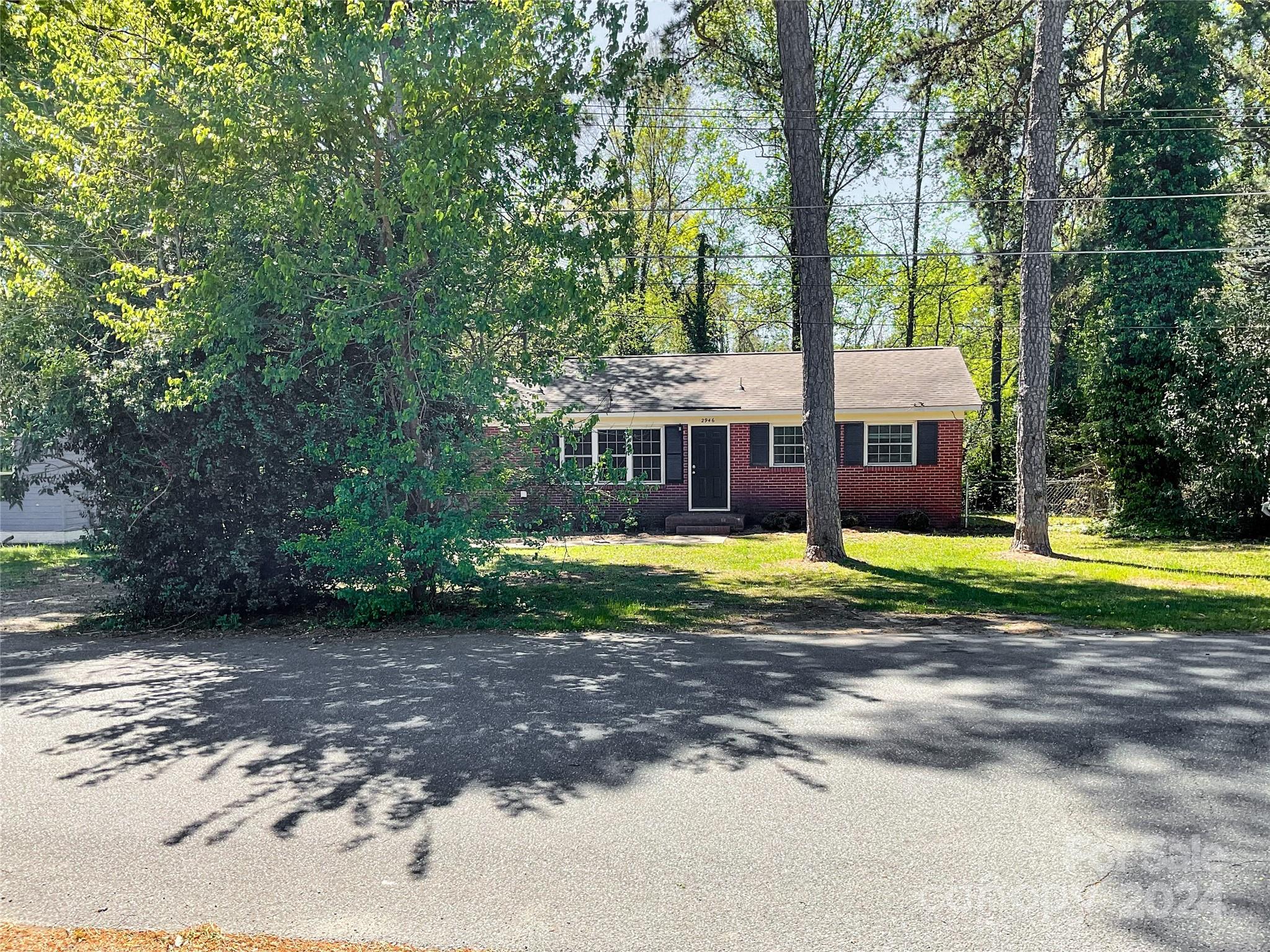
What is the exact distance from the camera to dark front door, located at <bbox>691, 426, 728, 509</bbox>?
70.8 ft

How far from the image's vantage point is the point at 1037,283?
15406mm

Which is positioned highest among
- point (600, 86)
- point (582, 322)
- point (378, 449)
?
point (600, 86)

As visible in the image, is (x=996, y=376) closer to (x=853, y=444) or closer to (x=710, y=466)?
(x=853, y=444)

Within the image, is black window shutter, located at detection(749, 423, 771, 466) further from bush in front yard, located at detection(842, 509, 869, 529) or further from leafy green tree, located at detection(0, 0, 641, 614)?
leafy green tree, located at detection(0, 0, 641, 614)

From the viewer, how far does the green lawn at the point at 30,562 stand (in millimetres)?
14906

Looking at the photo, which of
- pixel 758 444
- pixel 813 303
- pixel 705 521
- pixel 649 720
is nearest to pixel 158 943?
pixel 649 720

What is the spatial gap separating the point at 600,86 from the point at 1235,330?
48.4 feet

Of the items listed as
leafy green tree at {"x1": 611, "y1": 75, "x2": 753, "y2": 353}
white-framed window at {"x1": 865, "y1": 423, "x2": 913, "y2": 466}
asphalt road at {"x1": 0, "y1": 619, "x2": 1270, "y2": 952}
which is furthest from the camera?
leafy green tree at {"x1": 611, "y1": 75, "x2": 753, "y2": 353}

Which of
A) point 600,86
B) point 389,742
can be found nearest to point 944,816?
point 389,742

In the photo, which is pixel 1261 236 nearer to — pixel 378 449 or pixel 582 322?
pixel 582 322

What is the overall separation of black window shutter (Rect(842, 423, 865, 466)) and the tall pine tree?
544cm

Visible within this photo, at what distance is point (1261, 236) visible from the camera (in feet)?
61.4

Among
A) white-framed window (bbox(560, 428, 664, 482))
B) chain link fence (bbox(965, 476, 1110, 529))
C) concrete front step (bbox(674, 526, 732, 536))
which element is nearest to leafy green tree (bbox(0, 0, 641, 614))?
concrete front step (bbox(674, 526, 732, 536))

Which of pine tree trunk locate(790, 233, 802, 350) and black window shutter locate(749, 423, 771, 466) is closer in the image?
black window shutter locate(749, 423, 771, 466)
